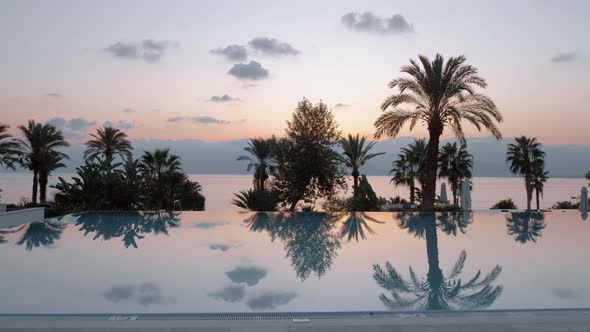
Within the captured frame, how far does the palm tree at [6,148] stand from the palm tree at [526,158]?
32481 mm

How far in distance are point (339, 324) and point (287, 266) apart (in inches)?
140

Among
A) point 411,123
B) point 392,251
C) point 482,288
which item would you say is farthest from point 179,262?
point 411,123

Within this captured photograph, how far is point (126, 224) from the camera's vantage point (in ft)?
44.9

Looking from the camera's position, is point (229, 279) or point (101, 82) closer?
point (229, 279)

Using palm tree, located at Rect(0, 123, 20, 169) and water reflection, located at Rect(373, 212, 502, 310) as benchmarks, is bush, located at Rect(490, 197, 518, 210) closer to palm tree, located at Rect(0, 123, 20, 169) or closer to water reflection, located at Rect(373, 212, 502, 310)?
water reflection, located at Rect(373, 212, 502, 310)

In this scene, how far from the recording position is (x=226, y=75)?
21844mm

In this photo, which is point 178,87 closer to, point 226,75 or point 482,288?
point 226,75

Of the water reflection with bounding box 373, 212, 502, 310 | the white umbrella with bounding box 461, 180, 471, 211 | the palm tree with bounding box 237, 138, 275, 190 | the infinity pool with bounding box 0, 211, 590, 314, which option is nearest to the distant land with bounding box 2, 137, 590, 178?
the palm tree with bounding box 237, 138, 275, 190

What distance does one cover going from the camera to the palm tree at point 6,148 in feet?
74.7

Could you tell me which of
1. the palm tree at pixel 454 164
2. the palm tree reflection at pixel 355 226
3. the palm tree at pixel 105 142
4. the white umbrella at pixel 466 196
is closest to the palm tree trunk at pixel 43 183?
the palm tree at pixel 105 142

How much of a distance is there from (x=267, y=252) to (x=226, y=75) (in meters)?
13.8

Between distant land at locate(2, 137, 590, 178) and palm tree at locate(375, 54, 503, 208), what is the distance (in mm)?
9520

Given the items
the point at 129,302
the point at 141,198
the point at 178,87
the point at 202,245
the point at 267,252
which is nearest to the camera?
the point at 129,302

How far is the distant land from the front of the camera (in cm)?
3139
